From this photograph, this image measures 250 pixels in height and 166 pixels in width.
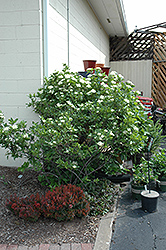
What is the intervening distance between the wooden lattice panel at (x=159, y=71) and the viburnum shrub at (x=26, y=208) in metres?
8.41

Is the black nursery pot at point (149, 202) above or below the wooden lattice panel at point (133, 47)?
below

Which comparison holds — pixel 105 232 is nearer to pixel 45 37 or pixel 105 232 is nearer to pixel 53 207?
pixel 53 207

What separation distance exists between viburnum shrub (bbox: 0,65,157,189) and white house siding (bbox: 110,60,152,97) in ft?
23.6

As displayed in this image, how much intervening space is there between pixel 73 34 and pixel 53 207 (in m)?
3.63

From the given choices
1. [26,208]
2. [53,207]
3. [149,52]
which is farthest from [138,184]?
[149,52]

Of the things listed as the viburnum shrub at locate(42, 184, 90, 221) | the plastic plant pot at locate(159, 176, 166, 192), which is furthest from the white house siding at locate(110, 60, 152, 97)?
the viburnum shrub at locate(42, 184, 90, 221)

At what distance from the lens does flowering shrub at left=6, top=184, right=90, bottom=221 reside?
8.02ft

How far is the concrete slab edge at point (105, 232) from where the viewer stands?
2273 millimetres

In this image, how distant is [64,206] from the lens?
8.16 feet

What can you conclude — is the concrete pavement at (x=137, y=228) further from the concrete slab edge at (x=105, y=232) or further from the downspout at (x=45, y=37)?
the downspout at (x=45, y=37)

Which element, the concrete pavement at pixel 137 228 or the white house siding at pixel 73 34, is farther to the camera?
the white house siding at pixel 73 34

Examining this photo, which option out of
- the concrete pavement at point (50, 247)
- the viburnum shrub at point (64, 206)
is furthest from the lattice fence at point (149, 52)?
the concrete pavement at point (50, 247)

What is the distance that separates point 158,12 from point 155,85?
150 inches

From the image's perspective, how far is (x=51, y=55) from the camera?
3.83 metres
